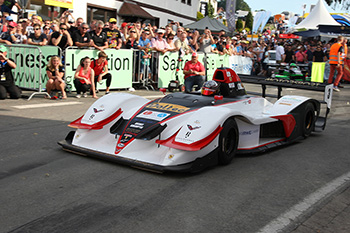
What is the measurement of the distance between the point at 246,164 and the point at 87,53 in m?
7.47

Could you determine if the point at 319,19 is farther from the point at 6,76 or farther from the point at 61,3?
the point at 6,76

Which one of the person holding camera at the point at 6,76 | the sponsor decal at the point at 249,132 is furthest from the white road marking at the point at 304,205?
the person holding camera at the point at 6,76

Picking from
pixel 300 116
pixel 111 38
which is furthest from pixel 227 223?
pixel 111 38

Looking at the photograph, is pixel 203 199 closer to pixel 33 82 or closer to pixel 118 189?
pixel 118 189

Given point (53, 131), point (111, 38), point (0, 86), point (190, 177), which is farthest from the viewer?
point (111, 38)

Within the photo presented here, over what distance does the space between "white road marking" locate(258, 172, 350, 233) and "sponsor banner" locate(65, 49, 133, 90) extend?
8129 millimetres

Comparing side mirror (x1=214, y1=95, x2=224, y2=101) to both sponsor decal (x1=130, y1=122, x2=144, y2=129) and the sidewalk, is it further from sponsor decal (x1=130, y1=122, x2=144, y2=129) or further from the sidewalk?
the sidewalk

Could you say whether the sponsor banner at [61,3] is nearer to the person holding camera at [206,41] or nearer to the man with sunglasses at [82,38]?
the person holding camera at [206,41]

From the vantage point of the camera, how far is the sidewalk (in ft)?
12.2

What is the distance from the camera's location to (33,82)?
11.4 meters

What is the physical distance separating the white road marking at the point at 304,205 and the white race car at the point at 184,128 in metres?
1.27

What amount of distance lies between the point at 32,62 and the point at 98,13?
13574 millimetres

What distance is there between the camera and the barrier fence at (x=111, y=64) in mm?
11289

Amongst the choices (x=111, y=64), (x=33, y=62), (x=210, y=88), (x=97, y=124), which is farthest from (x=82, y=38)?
(x=97, y=124)
